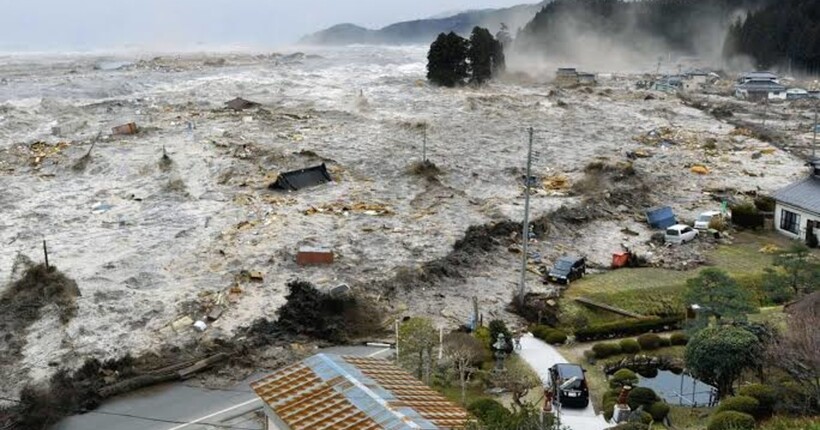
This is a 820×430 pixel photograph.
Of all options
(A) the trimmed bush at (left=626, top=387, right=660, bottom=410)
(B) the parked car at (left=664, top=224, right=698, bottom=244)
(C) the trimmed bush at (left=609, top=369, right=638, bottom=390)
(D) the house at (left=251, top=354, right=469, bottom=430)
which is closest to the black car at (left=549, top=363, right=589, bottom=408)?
(C) the trimmed bush at (left=609, top=369, right=638, bottom=390)

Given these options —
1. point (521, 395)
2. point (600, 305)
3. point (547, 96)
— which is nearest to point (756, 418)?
point (521, 395)

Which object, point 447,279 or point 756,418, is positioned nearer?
point 756,418

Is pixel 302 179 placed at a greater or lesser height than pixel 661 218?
greater

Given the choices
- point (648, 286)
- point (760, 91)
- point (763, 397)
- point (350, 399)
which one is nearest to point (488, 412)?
point (350, 399)

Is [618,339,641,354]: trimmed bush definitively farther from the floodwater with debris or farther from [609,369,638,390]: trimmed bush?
the floodwater with debris

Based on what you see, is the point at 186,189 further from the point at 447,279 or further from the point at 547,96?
the point at 547,96

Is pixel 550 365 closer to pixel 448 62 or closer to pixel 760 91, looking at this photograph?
pixel 448 62

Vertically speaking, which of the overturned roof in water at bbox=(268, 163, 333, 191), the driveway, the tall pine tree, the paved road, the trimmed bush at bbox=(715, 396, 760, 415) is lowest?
the paved road
